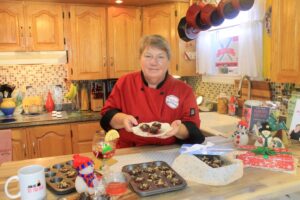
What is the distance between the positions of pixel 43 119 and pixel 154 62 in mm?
1603

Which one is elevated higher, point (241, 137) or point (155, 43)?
point (155, 43)

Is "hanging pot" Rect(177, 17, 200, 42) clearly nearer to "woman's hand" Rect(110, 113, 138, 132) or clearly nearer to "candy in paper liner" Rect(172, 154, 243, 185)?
"woman's hand" Rect(110, 113, 138, 132)

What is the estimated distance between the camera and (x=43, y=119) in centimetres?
271

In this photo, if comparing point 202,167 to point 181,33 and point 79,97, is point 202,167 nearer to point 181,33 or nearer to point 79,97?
point 181,33

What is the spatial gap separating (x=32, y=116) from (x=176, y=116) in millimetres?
1824

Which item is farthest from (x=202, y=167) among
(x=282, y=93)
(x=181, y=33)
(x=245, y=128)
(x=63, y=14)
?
(x=63, y=14)

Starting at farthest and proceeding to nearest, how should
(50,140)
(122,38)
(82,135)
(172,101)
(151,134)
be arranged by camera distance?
(122,38), (82,135), (50,140), (172,101), (151,134)

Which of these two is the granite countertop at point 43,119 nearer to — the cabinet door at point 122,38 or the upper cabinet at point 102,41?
the upper cabinet at point 102,41

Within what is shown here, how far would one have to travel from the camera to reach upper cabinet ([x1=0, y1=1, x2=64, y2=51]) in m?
2.70

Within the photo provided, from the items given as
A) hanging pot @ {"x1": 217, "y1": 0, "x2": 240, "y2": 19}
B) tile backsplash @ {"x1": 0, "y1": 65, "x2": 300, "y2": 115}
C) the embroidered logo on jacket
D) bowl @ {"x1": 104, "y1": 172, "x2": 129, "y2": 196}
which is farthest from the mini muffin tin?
tile backsplash @ {"x1": 0, "y1": 65, "x2": 300, "y2": 115}

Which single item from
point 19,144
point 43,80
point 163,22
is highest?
point 163,22

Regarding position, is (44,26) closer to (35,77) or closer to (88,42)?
(88,42)

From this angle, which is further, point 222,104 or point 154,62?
point 222,104

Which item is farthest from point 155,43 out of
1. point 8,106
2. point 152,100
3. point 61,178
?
point 8,106
